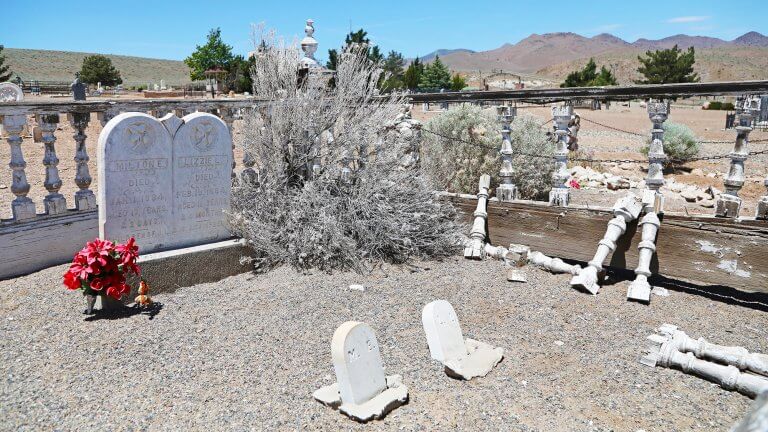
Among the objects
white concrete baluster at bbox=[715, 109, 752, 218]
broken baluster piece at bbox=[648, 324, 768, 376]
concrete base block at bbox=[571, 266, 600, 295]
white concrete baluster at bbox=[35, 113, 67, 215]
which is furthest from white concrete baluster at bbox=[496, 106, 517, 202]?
white concrete baluster at bbox=[35, 113, 67, 215]

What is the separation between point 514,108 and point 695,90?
5.67ft

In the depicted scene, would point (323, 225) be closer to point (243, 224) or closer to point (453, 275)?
point (243, 224)

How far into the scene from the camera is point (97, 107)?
4.89 metres

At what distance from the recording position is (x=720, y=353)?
3.65m

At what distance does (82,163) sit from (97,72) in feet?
189

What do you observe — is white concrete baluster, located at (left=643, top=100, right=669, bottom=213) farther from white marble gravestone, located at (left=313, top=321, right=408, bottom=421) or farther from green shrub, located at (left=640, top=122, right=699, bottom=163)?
green shrub, located at (left=640, top=122, right=699, bottom=163)

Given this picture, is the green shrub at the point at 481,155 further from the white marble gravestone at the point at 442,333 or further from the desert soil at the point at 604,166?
the white marble gravestone at the point at 442,333

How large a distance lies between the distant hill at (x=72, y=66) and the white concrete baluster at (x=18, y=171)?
8864 cm

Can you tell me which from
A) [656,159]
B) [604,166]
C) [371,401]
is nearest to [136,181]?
[371,401]

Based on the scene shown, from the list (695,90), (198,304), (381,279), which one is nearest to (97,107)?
(198,304)

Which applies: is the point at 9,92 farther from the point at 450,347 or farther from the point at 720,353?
the point at 720,353

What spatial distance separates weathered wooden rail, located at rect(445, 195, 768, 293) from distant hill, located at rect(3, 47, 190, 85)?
89.0 m

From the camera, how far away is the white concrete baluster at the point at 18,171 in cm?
459

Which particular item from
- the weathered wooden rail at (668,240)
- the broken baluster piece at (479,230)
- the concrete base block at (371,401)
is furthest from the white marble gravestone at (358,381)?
the weathered wooden rail at (668,240)
